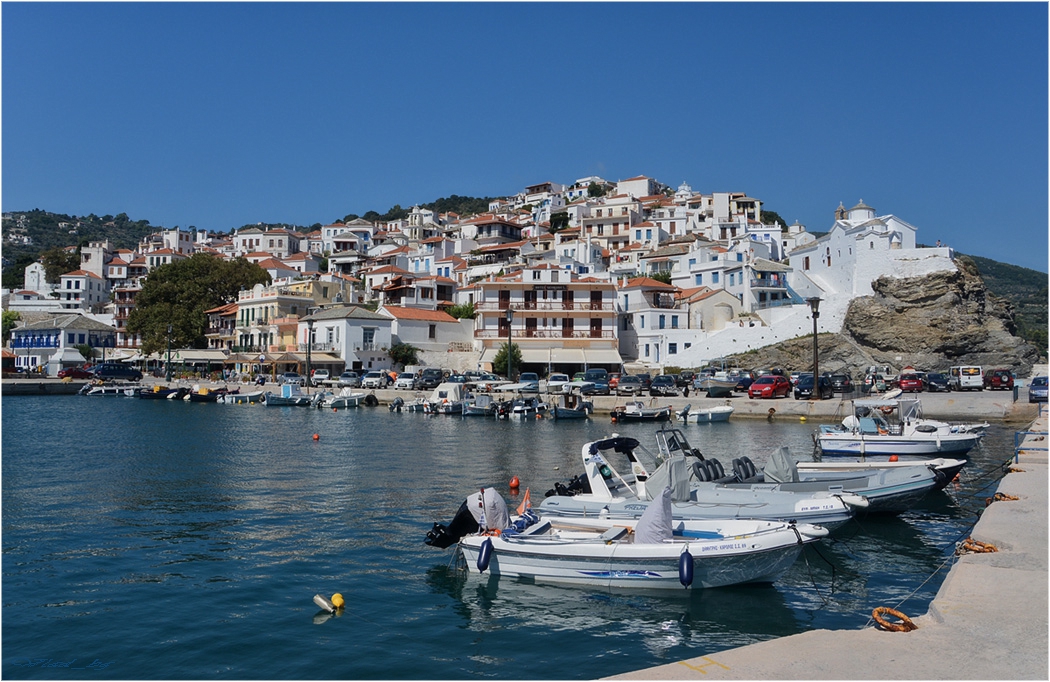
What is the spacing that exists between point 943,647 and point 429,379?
5521cm

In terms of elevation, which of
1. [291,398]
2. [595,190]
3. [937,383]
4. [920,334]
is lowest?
[291,398]

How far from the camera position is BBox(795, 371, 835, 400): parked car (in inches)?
1864

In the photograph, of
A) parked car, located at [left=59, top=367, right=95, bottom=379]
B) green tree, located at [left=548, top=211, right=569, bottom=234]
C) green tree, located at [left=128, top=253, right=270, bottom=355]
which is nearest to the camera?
parked car, located at [left=59, top=367, right=95, bottom=379]

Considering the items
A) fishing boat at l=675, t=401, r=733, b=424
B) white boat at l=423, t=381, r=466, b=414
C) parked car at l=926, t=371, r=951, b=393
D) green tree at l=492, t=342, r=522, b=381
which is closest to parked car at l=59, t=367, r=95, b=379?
green tree at l=492, t=342, r=522, b=381

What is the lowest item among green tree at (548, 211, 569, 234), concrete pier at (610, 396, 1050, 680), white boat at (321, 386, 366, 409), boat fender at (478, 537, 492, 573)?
boat fender at (478, 537, 492, 573)

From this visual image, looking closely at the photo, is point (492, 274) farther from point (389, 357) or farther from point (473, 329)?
point (389, 357)

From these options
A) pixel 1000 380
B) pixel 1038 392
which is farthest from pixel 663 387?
pixel 1000 380

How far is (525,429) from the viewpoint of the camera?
4112cm

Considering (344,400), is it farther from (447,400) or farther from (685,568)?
(685,568)

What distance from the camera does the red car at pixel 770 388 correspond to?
48.2 metres

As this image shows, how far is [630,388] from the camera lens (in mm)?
52719

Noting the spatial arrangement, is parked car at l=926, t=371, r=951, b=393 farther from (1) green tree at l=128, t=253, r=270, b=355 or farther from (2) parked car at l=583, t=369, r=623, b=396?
(1) green tree at l=128, t=253, r=270, b=355

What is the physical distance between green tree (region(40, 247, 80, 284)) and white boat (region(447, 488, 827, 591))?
149 meters

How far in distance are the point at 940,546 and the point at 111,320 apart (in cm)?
12575
